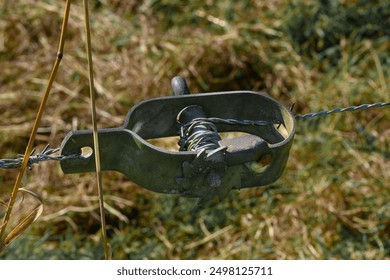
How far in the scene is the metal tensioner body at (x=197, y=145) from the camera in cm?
105

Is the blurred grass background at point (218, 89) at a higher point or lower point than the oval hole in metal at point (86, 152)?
lower

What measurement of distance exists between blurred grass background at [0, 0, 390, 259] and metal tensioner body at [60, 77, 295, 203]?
101 centimetres

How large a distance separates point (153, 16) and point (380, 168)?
1033mm

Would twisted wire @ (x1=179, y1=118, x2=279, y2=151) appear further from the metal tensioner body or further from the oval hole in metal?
the oval hole in metal

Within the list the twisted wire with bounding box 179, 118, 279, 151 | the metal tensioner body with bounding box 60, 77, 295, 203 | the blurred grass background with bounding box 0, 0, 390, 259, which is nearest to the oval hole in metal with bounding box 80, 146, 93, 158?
the metal tensioner body with bounding box 60, 77, 295, 203

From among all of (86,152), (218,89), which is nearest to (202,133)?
(86,152)

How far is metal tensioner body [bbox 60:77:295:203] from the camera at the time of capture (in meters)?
1.05

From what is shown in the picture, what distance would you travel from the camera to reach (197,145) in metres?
1.09

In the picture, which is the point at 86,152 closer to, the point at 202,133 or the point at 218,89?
the point at 202,133

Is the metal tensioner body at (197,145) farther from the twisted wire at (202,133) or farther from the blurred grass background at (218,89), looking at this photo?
the blurred grass background at (218,89)

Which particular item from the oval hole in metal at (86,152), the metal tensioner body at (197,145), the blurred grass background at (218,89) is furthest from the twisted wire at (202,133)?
the blurred grass background at (218,89)

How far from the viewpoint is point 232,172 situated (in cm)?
108

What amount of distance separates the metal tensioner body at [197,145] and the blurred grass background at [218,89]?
1.01 metres

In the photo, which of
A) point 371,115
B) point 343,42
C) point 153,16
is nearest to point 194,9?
point 153,16
